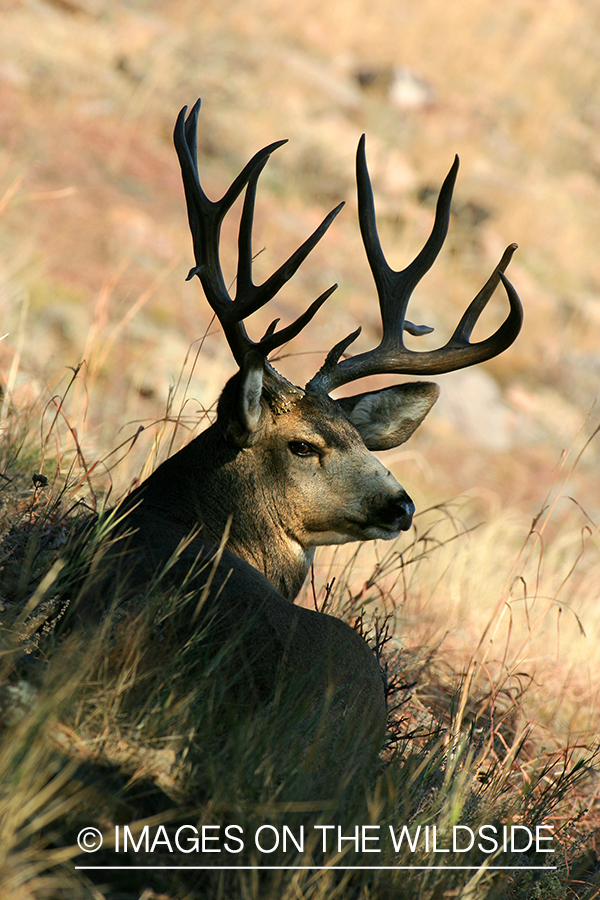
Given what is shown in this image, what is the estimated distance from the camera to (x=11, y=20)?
1692 cm

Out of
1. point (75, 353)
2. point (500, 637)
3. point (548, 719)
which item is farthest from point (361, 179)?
point (75, 353)

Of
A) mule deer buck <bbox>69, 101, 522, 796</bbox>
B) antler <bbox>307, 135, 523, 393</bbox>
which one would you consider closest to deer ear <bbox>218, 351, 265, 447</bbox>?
mule deer buck <bbox>69, 101, 522, 796</bbox>

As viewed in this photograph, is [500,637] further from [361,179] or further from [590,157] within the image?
[590,157]

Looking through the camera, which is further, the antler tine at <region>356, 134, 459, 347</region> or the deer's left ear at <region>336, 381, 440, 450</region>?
the deer's left ear at <region>336, 381, 440, 450</region>

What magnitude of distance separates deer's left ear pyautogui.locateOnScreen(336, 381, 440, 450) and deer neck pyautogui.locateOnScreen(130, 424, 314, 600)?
2.77ft

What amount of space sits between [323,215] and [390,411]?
14157 mm

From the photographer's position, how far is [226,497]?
3.87 meters

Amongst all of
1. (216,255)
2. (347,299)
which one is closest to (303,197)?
(347,299)

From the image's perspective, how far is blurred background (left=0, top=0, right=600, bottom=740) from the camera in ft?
30.9

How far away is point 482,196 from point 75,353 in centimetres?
1350

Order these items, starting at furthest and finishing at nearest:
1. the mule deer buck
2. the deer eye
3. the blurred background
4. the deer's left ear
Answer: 1. the blurred background
2. the deer's left ear
3. the deer eye
4. the mule deer buck

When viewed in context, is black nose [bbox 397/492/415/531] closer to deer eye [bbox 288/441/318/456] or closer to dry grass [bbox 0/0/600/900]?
dry grass [bbox 0/0/600/900]

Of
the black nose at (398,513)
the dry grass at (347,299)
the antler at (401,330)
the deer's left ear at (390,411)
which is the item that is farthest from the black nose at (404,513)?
the deer's left ear at (390,411)

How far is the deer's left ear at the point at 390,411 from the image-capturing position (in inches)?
178
